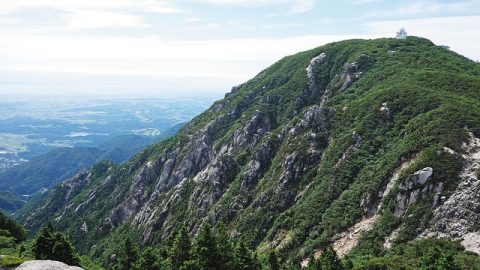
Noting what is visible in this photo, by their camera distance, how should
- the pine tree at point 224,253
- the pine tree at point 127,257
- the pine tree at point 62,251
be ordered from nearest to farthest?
1. the pine tree at point 224,253
2. the pine tree at point 62,251
3. the pine tree at point 127,257

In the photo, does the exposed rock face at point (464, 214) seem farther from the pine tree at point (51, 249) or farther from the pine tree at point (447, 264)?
the pine tree at point (51, 249)

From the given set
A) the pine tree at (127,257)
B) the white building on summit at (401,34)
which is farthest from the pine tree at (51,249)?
the white building on summit at (401,34)

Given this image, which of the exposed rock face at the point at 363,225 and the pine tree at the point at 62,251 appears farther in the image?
the exposed rock face at the point at 363,225

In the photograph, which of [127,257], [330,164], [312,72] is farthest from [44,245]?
[312,72]

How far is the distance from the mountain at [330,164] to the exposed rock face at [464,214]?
0.46ft

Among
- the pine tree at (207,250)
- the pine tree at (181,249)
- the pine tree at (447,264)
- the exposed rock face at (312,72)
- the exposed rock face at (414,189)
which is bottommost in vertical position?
the pine tree at (181,249)

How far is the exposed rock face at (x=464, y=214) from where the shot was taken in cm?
5175

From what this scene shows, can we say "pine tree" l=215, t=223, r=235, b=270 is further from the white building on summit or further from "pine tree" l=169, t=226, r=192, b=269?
the white building on summit

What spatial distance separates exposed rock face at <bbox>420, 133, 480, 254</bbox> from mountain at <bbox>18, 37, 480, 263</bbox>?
14 centimetres

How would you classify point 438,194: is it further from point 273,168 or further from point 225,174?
point 225,174

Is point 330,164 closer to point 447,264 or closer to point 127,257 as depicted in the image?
point 447,264

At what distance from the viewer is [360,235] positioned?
6241 centimetres

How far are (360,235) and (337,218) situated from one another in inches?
274

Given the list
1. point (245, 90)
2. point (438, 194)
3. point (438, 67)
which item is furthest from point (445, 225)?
Result: point (245, 90)
